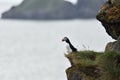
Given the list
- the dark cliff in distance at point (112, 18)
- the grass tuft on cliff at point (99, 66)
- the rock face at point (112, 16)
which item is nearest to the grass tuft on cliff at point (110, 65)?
the grass tuft on cliff at point (99, 66)

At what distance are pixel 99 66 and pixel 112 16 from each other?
2.97m

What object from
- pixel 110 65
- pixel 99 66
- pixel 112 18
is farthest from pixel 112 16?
pixel 110 65

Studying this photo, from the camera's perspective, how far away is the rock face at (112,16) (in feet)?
70.9

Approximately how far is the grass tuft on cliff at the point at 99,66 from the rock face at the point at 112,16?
5.52ft

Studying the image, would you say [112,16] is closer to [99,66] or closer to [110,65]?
[99,66]

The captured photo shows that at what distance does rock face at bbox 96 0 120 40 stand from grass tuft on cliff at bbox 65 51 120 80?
168 centimetres

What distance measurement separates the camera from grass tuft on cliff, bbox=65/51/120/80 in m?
19.2

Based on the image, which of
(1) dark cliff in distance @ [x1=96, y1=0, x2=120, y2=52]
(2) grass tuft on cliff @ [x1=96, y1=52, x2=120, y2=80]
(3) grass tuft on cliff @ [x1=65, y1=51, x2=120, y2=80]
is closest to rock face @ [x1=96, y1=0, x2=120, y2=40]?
(1) dark cliff in distance @ [x1=96, y1=0, x2=120, y2=52]

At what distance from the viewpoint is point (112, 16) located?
2175 cm

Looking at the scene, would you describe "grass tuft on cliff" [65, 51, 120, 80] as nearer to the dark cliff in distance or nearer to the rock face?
the dark cliff in distance

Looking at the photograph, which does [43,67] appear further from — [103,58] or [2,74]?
[103,58]

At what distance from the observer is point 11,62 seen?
125 meters

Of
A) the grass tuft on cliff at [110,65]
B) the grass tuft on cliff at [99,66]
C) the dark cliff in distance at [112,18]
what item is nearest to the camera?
the grass tuft on cliff at [110,65]

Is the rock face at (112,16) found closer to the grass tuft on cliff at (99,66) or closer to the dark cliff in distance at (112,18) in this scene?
the dark cliff in distance at (112,18)
